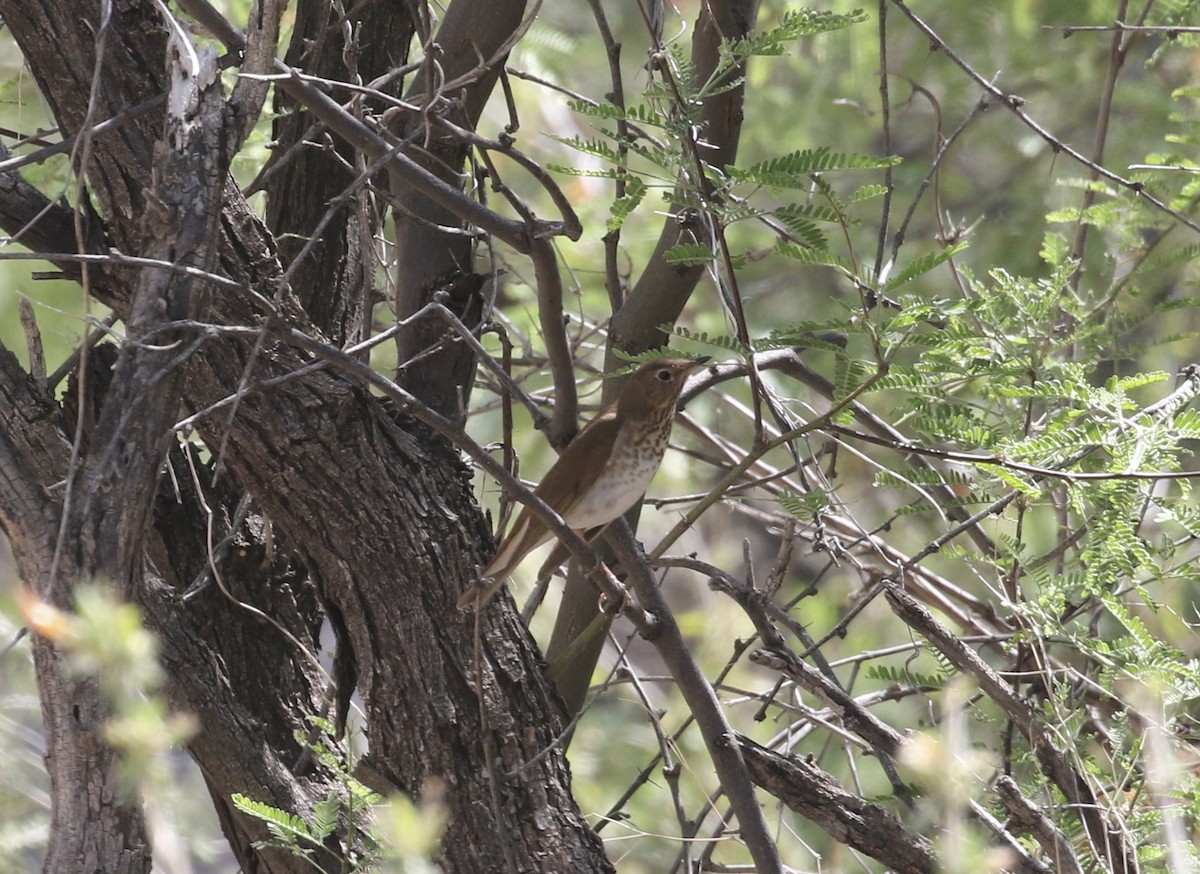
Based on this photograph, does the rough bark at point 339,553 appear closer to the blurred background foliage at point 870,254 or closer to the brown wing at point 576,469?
the brown wing at point 576,469

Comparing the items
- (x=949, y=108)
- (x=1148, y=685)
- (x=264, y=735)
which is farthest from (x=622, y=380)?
(x=949, y=108)

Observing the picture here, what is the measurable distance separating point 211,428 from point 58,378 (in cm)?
35

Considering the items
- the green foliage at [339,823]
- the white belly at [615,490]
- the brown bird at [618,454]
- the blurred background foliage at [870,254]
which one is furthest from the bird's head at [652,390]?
the green foliage at [339,823]

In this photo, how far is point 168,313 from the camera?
205cm

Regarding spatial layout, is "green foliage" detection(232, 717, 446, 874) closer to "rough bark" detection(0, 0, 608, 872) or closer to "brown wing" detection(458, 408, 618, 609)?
"rough bark" detection(0, 0, 608, 872)

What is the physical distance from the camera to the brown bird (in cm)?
330

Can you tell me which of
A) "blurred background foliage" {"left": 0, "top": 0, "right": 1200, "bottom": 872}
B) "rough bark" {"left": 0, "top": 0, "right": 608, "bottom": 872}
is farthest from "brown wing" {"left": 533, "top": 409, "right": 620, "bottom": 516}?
"blurred background foliage" {"left": 0, "top": 0, "right": 1200, "bottom": 872}

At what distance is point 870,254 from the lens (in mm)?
6613

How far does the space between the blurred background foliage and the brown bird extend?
0.48 metres

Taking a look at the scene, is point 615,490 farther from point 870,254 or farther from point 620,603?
point 870,254

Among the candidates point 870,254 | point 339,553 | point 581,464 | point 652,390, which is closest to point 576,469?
point 581,464

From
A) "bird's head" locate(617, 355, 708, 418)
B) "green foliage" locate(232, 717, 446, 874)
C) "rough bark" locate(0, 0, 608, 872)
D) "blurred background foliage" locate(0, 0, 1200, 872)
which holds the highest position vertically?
"blurred background foliage" locate(0, 0, 1200, 872)

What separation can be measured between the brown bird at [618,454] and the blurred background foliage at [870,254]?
0.48 m

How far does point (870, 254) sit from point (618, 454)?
374cm
